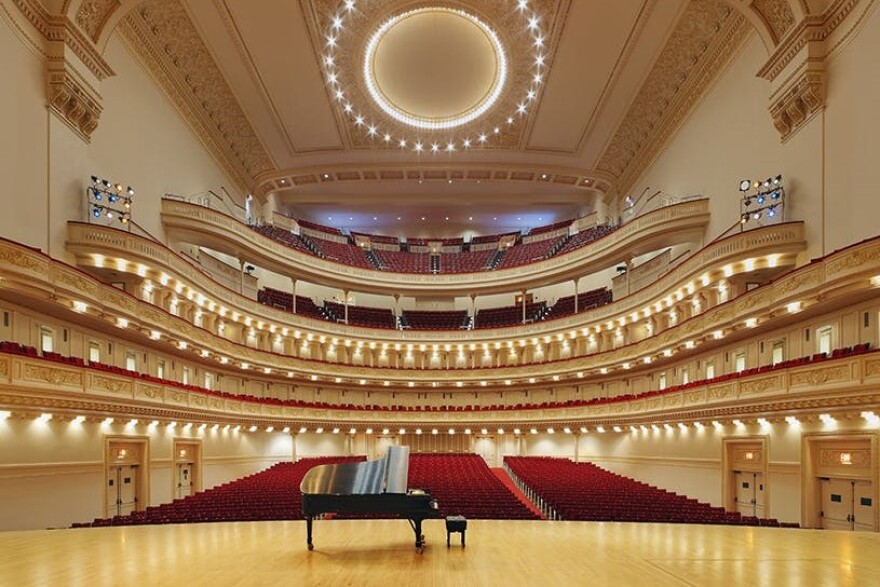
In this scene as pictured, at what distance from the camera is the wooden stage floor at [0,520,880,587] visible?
19.7ft

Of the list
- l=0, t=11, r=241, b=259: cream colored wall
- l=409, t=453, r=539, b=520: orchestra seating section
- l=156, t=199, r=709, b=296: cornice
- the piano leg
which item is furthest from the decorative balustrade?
the piano leg

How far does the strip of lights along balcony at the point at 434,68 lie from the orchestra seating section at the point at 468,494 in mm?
14463

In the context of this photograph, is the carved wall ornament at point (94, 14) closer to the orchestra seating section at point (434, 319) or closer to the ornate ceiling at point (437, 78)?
the ornate ceiling at point (437, 78)

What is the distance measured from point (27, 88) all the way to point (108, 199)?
319 cm

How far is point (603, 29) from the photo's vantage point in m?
19.6

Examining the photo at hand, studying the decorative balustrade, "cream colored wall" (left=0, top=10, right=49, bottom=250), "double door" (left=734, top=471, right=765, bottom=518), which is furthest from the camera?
"double door" (left=734, top=471, right=765, bottom=518)

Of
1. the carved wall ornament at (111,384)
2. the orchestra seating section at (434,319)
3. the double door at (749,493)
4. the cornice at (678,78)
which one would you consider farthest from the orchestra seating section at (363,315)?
the double door at (749,493)

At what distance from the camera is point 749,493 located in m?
14.1

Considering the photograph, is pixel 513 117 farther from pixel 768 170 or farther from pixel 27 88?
pixel 27 88

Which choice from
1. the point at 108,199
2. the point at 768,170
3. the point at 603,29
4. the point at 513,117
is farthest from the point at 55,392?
the point at 513,117

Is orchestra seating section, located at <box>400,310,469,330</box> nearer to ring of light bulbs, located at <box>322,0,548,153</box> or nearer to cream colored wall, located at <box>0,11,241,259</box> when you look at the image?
ring of light bulbs, located at <box>322,0,548,153</box>

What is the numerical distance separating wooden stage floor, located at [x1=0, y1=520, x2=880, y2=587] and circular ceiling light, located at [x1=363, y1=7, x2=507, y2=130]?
58.8ft

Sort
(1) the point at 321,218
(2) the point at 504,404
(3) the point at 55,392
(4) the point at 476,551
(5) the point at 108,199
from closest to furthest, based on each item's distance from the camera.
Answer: (4) the point at 476,551, (3) the point at 55,392, (5) the point at 108,199, (2) the point at 504,404, (1) the point at 321,218

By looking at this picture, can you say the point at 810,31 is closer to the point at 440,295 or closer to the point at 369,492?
the point at 369,492
